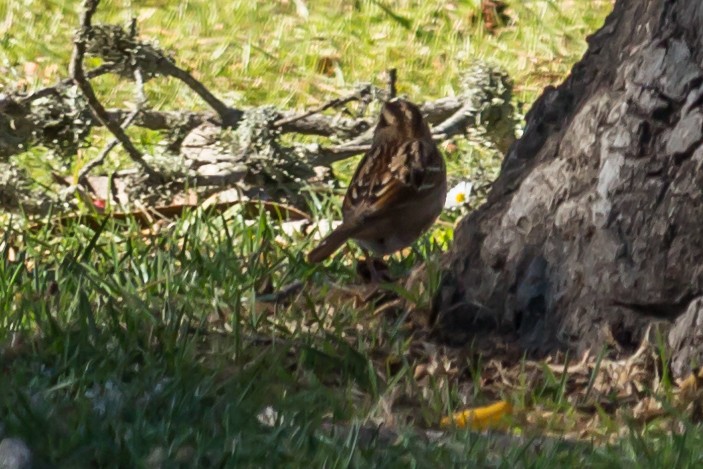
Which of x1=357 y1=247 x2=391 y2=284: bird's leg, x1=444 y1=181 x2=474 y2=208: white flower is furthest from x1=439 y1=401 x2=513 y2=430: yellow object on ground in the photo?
x1=444 y1=181 x2=474 y2=208: white flower

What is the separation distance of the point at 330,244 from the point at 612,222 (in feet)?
4.05

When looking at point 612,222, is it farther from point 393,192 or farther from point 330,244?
point 393,192

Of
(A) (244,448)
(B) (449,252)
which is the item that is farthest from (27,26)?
(A) (244,448)

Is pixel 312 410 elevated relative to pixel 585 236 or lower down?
lower down

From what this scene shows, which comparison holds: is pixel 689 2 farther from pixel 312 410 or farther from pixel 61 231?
pixel 61 231

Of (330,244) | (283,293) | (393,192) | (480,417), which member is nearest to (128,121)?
(393,192)

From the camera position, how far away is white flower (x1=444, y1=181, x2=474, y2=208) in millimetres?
7074

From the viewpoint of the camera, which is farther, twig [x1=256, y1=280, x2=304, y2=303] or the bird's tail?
the bird's tail

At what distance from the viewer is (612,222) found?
459cm

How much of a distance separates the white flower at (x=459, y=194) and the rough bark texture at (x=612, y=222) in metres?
2.00

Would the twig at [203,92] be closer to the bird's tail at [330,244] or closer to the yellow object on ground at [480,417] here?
the bird's tail at [330,244]

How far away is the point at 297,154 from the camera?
695cm

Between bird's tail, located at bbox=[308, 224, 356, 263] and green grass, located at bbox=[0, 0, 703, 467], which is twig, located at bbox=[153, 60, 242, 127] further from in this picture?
bird's tail, located at bbox=[308, 224, 356, 263]

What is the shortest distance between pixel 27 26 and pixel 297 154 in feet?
10.1
